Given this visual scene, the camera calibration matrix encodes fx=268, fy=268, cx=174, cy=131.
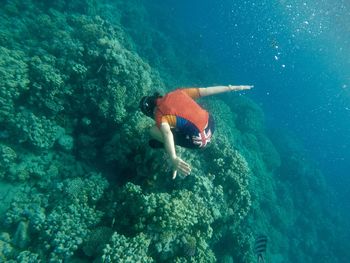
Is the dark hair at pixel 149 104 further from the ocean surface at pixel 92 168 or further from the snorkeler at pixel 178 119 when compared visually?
the ocean surface at pixel 92 168

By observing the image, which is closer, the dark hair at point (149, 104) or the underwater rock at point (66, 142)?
the dark hair at point (149, 104)

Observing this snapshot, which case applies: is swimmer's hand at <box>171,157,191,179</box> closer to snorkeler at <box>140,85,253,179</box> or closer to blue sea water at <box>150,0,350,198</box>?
snorkeler at <box>140,85,253,179</box>

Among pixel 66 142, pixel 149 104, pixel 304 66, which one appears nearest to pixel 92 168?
pixel 66 142

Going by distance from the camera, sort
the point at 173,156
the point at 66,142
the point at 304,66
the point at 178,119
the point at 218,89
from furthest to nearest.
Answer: the point at 304,66 → the point at 66,142 → the point at 218,89 → the point at 178,119 → the point at 173,156

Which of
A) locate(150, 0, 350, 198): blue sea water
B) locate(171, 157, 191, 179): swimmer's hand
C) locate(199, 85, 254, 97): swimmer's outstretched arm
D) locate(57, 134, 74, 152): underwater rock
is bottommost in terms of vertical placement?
locate(57, 134, 74, 152): underwater rock

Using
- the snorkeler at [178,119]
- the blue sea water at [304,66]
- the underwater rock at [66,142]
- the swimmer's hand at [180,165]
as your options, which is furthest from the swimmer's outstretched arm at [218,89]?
the blue sea water at [304,66]

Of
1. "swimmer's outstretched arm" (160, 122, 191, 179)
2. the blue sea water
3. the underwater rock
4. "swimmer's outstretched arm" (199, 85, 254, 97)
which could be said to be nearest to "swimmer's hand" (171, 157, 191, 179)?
"swimmer's outstretched arm" (160, 122, 191, 179)

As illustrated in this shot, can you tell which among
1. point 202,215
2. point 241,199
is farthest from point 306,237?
point 202,215

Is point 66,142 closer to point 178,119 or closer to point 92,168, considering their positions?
point 92,168

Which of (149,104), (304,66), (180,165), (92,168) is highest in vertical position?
(304,66)

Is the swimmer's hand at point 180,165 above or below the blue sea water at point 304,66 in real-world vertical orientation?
below

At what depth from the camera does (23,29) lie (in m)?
9.73

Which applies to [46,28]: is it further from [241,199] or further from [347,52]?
[347,52]

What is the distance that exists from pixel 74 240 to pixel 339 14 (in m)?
54.0
